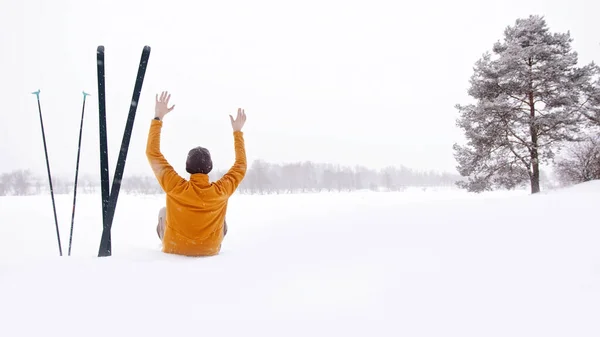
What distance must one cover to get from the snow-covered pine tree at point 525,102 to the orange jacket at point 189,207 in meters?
15.5

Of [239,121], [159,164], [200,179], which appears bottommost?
[200,179]

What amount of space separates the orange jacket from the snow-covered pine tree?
15507 mm

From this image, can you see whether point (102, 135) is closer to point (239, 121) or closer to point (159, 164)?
point (159, 164)

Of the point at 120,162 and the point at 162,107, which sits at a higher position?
the point at 162,107

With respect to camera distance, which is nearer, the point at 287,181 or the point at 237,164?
the point at 237,164

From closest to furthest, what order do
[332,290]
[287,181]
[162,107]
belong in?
[332,290]
[162,107]
[287,181]

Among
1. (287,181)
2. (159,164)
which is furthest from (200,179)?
(287,181)

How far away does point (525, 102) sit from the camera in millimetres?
→ 15836

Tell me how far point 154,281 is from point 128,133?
1959 millimetres

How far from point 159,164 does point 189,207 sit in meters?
0.50

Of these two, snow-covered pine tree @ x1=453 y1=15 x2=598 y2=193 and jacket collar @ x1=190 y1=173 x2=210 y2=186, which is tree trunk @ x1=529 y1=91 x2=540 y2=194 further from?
jacket collar @ x1=190 y1=173 x2=210 y2=186

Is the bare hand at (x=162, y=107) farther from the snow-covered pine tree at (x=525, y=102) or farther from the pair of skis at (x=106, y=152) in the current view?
the snow-covered pine tree at (x=525, y=102)

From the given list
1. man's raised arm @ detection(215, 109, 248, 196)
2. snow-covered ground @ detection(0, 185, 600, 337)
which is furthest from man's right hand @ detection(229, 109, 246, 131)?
snow-covered ground @ detection(0, 185, 600, 337)

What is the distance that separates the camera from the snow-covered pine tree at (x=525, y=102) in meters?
15.1
